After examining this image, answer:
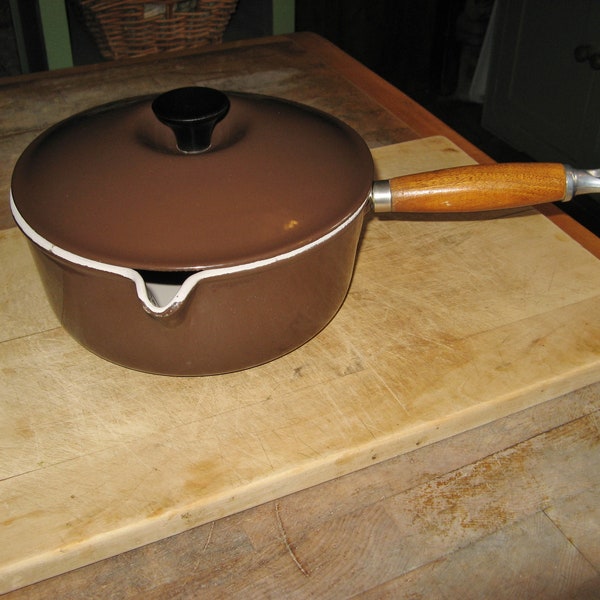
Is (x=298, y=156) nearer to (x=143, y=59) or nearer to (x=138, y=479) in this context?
(x=138, y=479)

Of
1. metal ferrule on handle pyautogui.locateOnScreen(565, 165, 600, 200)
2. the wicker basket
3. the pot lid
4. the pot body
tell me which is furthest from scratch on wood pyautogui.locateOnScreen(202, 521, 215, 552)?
the wicker basket

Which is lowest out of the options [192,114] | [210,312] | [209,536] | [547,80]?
[547,80]

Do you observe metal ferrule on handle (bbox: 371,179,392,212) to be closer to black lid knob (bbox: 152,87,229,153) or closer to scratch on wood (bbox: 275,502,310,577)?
black lid knob (bbox: 152,87,229,153)

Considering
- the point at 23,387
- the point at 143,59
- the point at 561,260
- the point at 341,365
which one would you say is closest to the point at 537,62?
the point at 143,59

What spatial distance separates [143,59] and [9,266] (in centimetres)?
65

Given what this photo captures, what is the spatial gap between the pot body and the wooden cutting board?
0.05 m

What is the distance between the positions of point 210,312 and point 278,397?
13 cm

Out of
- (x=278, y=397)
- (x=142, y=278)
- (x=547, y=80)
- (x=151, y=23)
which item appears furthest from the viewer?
(x=547, y=80)

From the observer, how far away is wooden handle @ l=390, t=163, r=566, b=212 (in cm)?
72

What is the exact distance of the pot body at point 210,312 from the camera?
551 mm

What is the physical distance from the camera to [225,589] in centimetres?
56

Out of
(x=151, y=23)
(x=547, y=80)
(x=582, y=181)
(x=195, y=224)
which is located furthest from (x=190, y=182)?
(x=547, y=80)

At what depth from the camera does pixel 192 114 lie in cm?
60

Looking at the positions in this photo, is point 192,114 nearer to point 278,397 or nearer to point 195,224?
point 195,224
